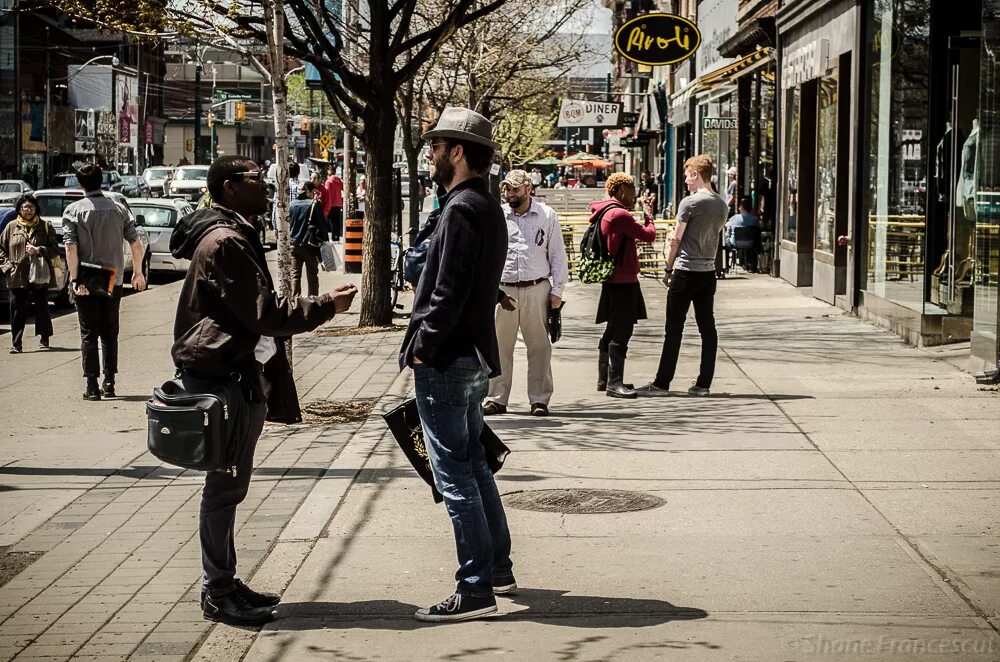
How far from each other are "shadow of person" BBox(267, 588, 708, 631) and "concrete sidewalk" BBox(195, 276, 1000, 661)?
0.04 feet

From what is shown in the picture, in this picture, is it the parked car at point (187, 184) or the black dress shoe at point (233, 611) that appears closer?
the black dress shoe at point (233, 611)

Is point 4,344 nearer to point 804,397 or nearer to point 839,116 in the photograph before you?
point 804,397

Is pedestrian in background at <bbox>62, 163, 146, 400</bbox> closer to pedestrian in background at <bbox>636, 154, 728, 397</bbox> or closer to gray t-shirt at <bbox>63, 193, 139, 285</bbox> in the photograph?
gray t-shirt at <bbox>63, 193, 139, 285</bbox>

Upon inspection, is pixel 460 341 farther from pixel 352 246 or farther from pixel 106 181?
pixel 106 181

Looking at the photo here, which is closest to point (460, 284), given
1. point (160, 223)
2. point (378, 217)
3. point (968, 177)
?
point (968, 177)

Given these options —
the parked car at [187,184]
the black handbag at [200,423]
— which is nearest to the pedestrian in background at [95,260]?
the black handbag at [200,423]

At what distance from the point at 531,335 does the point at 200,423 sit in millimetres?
5432

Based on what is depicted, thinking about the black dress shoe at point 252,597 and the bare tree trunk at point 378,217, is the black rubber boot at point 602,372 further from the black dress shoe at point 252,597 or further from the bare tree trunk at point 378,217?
the black dress shoe at point 252,597

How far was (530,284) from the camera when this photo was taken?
10.6 meters

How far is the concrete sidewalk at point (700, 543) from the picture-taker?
17.2 ft

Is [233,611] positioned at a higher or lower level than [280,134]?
lower

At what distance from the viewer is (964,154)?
44.4 ft

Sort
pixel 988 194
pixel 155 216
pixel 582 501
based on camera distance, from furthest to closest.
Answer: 1. pixel 155 216
2. pixel 988 194
3. pixel 582 501
